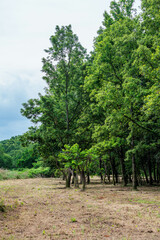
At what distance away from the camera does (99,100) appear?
1364cm

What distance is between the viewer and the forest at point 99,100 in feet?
43.8

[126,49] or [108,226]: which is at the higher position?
[126,49]

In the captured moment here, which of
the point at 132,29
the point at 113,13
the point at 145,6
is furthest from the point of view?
the point at 113,13

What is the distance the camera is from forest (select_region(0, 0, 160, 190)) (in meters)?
13.3

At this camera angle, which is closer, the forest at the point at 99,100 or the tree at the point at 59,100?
the forest at the point at 99,100

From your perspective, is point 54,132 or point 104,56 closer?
point 104,56

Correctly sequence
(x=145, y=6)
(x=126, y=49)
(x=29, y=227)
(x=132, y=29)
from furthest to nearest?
(x=132, y=29), (x=126, y=49), (x=145, y=6), (x=29, y=227)

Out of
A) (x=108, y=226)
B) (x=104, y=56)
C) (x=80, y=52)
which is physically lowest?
(x=108, y=226)

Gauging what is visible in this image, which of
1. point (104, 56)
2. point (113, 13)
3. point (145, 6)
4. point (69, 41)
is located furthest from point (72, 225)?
point (113, 13)

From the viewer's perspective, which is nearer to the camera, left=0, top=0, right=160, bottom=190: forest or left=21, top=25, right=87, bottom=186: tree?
left=0, top=0, right=160, bottom=190: forest

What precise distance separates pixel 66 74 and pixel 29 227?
605 inches

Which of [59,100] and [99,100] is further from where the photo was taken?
[59,100]

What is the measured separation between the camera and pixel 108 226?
5.53m

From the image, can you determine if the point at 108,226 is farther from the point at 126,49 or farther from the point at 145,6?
the point at 145,6
